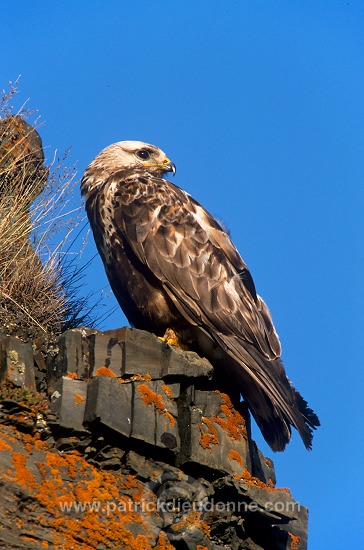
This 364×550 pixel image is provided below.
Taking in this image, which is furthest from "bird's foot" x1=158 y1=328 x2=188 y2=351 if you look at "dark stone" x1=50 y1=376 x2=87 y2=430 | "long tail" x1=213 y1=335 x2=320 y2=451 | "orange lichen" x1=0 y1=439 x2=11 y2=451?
"orange lichen" x1=0 y1=439 x2=11 y2=451

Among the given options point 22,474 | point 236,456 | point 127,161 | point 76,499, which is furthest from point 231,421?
point 127,161

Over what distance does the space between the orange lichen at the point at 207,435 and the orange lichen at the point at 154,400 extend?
28 centimetres

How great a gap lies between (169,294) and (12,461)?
2.80m

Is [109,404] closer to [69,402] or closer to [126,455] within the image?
[69,402]

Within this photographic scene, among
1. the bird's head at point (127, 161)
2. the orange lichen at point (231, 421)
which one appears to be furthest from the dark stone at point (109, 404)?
the bird's head at point (127, 161)

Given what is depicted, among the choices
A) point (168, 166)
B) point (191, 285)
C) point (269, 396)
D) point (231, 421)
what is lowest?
point (231, 421)

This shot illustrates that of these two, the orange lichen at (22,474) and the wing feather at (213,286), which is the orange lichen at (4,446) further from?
the wing feather at (213,286)

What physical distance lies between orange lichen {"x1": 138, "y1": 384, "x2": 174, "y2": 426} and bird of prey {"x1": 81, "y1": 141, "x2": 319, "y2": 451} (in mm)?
1000

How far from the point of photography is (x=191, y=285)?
363 inches

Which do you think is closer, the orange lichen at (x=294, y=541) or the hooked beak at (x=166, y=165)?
the orange lichen at (x=294, y=541)

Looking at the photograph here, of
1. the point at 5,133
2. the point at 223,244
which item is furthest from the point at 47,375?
the point at 5,133

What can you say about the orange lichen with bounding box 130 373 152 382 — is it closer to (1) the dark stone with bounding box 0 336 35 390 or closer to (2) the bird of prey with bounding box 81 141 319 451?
(1) the dark stone with bounding box 0 336 35 390

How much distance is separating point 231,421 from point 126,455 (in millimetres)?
1207

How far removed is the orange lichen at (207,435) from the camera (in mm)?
8023
